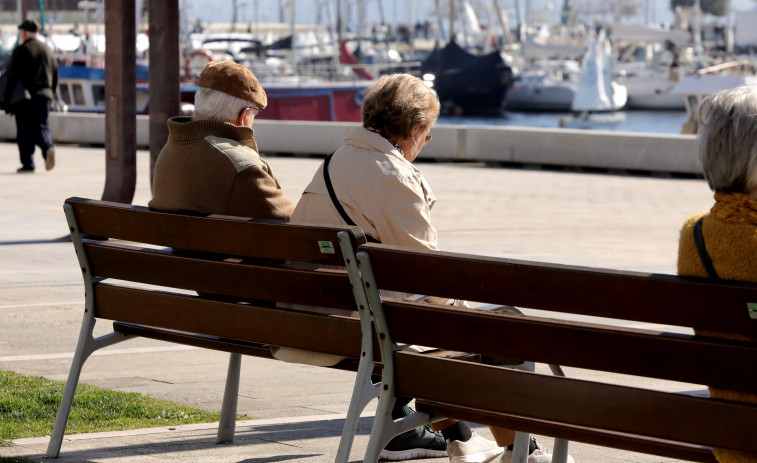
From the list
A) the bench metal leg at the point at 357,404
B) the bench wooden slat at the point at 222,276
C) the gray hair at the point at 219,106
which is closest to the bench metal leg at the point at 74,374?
the bench wooden slat at the point at 222,276

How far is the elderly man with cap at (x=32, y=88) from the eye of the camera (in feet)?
56.3

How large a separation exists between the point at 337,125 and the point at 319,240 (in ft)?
58.0

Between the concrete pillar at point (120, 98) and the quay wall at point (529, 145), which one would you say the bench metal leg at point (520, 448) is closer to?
the concrete pillar at point (120, 98)

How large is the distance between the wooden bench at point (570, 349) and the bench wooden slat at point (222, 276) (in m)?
0.33

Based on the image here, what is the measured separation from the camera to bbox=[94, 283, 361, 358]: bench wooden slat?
14.3 ft

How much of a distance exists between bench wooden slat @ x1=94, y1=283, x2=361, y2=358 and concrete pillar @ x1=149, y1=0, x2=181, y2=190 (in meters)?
6.39

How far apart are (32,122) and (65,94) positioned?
862 inches

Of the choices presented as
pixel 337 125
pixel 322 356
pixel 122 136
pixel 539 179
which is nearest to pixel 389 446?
pixel 322 356

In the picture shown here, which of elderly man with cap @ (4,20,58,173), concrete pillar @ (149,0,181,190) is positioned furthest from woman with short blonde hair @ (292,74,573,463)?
elderly man with cap @ (4,20,58,173)

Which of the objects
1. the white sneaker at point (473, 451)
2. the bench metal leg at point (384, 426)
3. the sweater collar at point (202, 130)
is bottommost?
the white sneaker at point (473, 451)

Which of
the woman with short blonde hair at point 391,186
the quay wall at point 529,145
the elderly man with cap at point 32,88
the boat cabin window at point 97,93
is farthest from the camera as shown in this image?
the boat cabin window at point 97,93

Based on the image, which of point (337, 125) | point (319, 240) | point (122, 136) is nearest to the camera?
point (319, 240)

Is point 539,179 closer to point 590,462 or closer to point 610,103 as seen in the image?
point 590,462

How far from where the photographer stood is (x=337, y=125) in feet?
71.4
